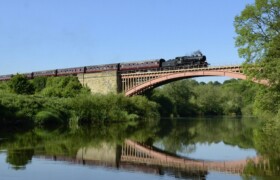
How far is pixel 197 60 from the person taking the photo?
199ft

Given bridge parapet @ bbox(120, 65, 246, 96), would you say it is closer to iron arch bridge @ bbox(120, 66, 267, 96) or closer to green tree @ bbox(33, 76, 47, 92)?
iron arch bridge @ bbox(120, 66, 267, 96)

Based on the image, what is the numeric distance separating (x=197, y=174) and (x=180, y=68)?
47.3 m

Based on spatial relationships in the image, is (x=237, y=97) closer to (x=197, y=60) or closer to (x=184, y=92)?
(x=184, y=92)

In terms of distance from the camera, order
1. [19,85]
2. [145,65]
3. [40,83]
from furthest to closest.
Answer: [40,83] → [145,65] → [19,85]

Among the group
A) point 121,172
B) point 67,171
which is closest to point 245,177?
point 121,172

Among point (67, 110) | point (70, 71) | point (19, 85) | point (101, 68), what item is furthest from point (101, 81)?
point (67, 110)

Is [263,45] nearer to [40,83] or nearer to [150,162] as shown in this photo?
[150,162]

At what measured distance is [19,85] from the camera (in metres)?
62.8

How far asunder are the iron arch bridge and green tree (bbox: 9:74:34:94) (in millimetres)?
15555

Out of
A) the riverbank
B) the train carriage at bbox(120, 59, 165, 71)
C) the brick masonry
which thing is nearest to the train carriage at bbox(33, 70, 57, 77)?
the brick masonry

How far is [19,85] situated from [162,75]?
70.6 ft

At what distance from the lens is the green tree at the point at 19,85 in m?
62.0

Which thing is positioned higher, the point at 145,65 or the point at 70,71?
the point at 70,71

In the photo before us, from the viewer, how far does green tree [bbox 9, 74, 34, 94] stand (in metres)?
62.0
